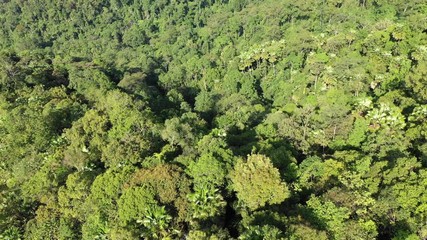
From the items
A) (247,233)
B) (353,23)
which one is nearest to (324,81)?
(353,23)

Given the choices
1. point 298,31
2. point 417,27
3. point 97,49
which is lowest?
point 97,49

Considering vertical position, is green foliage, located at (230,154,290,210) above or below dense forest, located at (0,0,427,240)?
above

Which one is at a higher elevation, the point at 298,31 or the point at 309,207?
the point at 309,207

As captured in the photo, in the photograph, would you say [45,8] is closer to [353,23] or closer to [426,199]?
[353,23]

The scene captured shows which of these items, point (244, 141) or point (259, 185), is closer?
point (259, 185)

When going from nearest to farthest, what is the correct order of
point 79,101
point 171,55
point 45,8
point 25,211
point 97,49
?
point 25,211 → point 79,101 → point 171,55 → point 97,49 → point 45,8

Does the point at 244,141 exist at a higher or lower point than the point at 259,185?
lower

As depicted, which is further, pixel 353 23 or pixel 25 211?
pixel 353 23

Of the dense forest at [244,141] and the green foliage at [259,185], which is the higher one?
the green foliage at [259,185]
